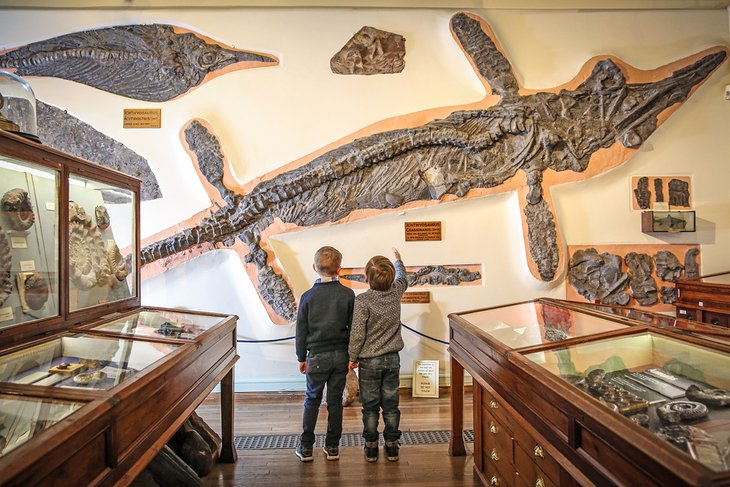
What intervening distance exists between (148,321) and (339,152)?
2702 millimetres

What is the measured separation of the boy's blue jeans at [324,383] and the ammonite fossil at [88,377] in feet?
5.05

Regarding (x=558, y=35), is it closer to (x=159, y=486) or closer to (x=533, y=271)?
(x=533, y=271)

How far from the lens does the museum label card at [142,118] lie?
4801 millimetres

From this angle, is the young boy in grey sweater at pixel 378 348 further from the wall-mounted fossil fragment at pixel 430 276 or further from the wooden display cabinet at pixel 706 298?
the wooden display cabinet at pixel 706 298

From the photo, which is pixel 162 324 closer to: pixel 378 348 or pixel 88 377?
pixel 88 377

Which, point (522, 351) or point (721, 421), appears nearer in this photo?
point (721, 421)

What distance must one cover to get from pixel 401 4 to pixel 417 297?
3.20m

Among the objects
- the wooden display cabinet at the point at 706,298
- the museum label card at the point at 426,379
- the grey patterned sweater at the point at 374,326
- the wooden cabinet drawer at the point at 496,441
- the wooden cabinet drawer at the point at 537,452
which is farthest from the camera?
the museum label card at the point at 426,379

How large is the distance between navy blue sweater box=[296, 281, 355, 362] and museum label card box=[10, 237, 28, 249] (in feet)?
5.19

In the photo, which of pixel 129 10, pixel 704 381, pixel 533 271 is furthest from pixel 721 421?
pixel 129 10

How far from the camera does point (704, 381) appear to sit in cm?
161

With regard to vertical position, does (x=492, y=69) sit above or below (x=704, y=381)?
above

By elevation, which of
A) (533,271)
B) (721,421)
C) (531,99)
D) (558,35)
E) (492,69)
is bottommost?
(721,421)

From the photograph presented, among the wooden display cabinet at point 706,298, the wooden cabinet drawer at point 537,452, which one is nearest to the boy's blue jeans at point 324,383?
the wooden cabinet drawer at point 537,452
